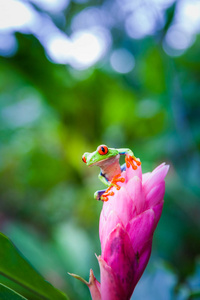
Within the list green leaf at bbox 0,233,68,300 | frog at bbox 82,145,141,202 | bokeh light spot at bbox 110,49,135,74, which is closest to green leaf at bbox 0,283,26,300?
green leaf at bbox 0,233,68,300

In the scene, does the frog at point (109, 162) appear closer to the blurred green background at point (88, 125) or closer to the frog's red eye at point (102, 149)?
the frog's red eye at point (102, 149)

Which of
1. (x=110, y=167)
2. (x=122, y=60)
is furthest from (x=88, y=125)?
(x=110, y=167)

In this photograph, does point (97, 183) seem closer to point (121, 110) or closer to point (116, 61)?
point (121, 110)

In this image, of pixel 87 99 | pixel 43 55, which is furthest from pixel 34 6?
pixel 87 99

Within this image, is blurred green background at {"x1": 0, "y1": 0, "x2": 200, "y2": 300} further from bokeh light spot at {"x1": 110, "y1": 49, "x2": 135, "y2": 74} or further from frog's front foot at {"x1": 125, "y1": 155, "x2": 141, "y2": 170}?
frog's front foot at {"x1": 125, "y1": 155, "x2": 141, "y2": 170}

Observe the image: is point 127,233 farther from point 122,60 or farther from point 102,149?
point 122,60

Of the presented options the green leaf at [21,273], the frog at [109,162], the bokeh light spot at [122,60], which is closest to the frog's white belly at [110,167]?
the frog at [109,162]
